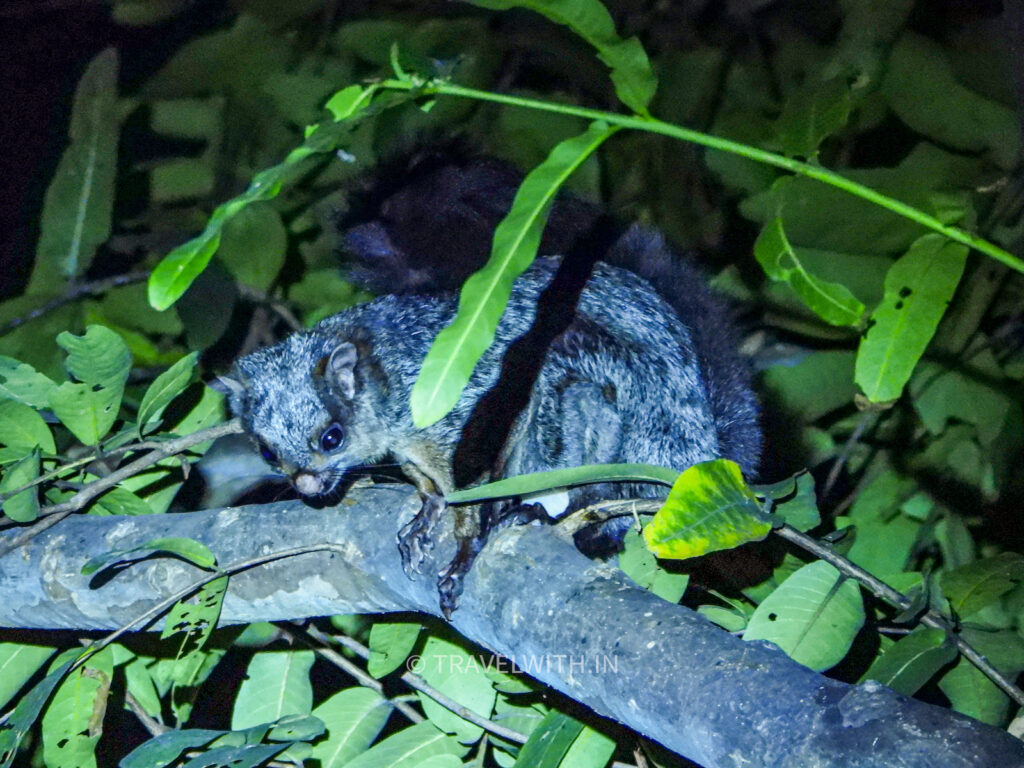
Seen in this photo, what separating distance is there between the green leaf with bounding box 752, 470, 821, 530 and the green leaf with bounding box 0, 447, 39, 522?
3.98 feet

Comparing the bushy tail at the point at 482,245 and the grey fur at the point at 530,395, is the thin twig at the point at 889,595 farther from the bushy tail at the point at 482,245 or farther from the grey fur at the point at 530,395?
the bushy tail at the point at 482,245

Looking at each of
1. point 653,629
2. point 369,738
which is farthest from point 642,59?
point 369,738

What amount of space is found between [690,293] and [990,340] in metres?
0.93

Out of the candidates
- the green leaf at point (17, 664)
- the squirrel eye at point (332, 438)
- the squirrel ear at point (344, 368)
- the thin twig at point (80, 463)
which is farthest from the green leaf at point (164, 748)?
→ the squirrel ear at point (344, 368)

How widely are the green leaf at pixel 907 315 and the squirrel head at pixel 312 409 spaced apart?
1.13 m

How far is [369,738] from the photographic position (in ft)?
5.57

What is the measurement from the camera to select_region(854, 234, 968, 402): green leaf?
1.42 meters

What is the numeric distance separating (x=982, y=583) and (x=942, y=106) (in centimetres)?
144

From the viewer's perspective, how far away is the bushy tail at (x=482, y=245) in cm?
228

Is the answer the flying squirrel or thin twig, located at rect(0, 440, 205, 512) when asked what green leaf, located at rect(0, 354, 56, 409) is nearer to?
thin twig, located at rect(0, 440, 205, 512)

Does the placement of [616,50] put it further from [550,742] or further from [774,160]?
[550,742]

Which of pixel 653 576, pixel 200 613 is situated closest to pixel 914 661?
pixel 653 576

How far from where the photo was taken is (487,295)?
121cm

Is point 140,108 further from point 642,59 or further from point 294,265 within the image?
point 642,59
